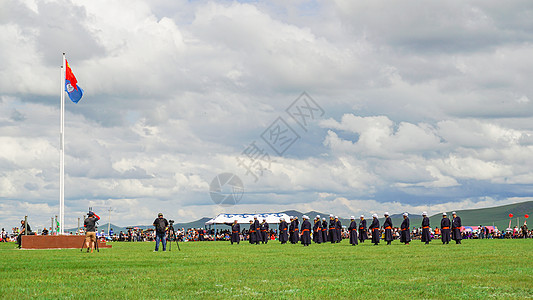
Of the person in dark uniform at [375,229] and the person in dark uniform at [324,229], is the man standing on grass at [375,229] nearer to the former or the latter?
the person in dark uniform at [375,229]

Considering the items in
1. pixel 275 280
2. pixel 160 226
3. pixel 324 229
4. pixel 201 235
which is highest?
pixel 160 226

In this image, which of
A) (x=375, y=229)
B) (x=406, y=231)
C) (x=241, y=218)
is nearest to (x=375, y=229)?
(x=375, y=229)

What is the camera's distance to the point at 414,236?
74.6 m

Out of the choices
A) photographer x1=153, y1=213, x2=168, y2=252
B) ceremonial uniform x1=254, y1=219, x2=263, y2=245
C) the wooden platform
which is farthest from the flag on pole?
ceremonial uniform x1=254, y1=219, x2=263, y2=245

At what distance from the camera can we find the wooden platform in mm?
33938

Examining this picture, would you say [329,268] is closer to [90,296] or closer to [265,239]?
[90,296]

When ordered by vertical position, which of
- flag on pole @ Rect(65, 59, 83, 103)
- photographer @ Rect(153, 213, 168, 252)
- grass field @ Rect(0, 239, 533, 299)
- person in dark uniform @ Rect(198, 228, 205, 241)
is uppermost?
flag on pole @ Rect(65, 59, 83, 103)

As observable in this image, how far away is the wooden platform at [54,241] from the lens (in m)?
33.9

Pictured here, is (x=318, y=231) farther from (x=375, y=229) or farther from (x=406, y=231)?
(x=406, y=231)

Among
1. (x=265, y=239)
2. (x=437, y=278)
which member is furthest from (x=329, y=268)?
(x=265, y=239)

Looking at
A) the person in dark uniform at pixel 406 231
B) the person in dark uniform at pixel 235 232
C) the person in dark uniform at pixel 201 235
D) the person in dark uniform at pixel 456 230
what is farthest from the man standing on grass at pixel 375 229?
the person in dark uniform at pixel 201 235

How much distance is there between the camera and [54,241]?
33.9 m

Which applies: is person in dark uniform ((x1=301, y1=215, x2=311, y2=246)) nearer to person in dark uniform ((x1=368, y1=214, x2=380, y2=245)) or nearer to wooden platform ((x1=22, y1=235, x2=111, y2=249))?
person in dark uniform ((x1=368, y1=214, x2=380, y2=245))

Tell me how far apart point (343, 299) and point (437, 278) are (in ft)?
13.2
